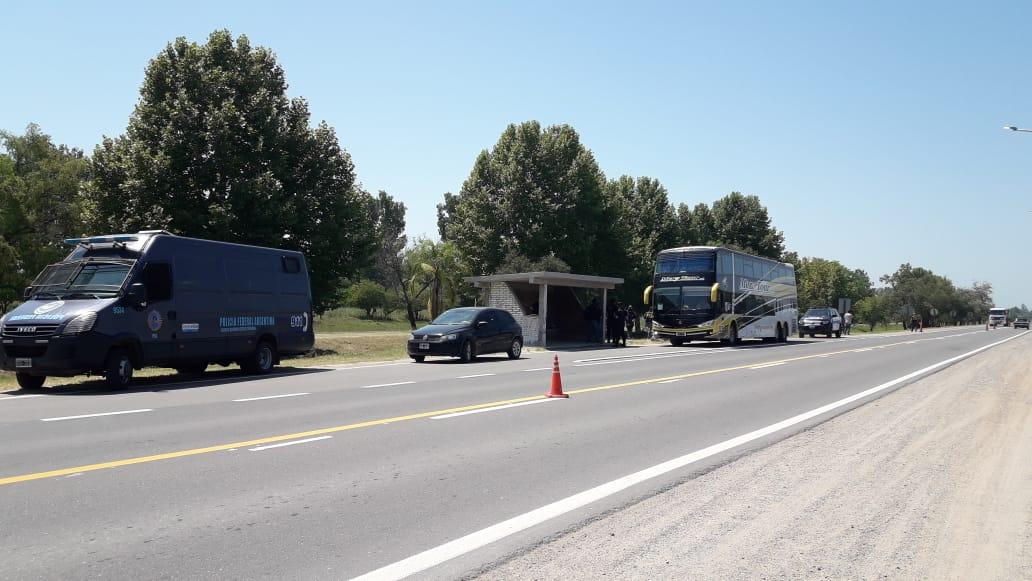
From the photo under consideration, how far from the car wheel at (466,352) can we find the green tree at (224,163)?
41.7 feet

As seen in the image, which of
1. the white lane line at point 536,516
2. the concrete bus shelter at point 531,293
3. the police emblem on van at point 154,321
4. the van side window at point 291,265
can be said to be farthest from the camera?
the concrete bus shelter at point 531,293

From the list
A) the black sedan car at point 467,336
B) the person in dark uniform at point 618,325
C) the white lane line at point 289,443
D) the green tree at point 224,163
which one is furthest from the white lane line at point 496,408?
the person in dark uniform at point 618,325

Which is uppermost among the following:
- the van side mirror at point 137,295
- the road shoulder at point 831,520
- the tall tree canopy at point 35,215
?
Answer: the tall tree canopy at point 35,215

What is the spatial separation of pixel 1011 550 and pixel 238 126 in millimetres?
31982

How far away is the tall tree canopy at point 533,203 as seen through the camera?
50875 mm

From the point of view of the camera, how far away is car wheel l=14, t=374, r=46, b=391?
595 inches

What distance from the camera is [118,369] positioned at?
15.2 metres

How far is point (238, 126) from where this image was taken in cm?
3247

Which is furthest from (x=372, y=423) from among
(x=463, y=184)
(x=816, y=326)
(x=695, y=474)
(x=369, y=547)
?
(x=816, y=326)

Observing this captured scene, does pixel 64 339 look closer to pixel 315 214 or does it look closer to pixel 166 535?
pixel 166 535

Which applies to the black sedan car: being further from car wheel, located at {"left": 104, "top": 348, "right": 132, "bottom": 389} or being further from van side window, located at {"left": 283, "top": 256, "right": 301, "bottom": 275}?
car wheel, located at {"left": 104, "top": 348, "right": 132, "bottom": 389}

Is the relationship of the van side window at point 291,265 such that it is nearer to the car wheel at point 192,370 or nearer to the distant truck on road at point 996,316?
the car wheel at point 192,370

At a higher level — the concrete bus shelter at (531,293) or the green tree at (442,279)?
the green tree at (442,279)

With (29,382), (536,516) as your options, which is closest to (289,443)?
(536,516)
